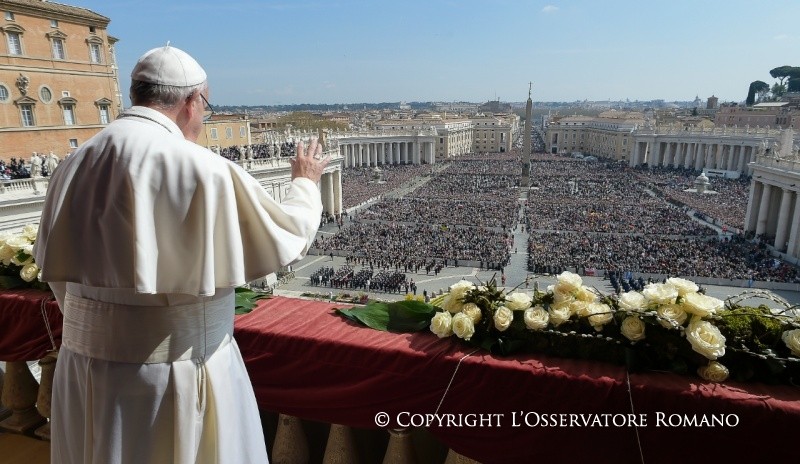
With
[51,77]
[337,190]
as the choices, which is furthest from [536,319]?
[337,190]

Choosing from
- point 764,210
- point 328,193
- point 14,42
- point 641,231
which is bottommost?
point 641,231

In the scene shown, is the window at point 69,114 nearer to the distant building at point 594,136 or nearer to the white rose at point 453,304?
the white rose at point 453,304

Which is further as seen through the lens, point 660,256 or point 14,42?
point 660,256

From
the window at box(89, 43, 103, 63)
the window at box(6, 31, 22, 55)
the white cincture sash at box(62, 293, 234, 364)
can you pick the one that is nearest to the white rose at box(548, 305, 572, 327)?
the white cincture sash at box(62, 293, 234, 364)

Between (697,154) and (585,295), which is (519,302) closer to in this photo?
(585,295)

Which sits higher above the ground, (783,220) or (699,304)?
(699,304)

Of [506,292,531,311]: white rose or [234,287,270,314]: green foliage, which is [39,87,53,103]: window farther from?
[506,292,531,311]: white rose
